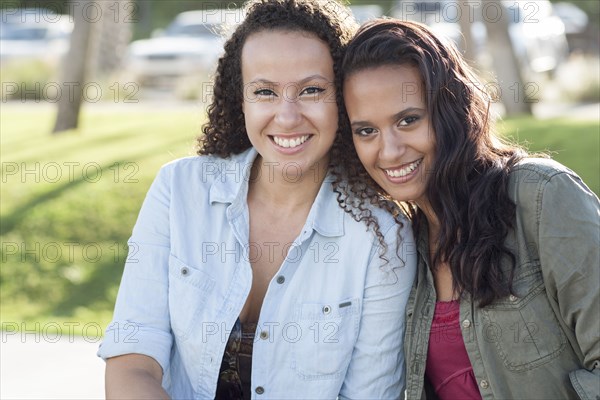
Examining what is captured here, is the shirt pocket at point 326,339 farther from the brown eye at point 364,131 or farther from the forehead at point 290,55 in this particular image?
the forehead at point 290,55

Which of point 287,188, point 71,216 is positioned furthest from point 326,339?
point 71,216

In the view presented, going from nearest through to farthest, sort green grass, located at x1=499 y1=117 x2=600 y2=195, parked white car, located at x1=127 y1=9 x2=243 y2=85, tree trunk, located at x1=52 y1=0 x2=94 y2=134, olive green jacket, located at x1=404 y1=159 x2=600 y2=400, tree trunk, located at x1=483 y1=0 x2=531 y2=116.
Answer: olive green jacket, located at x1=404 y1=159 x2=600 y2=400
green grass, located at x1=499 y1=117 x2=600 y2=195
tree trunk, located at x1=483 y1=0 x2=531 y2=116
tree trunk, located at x1=52 y1=0 x2=94 y2=134
parked white car, located at x1=127 y1=9 x2=243 y2=85

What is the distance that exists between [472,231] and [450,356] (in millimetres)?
440

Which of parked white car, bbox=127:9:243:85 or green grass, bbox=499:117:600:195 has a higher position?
green grass, bbox=499:117:600:195

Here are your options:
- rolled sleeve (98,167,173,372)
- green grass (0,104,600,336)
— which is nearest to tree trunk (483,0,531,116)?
green grass (0,104,600,336)

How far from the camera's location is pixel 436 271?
10.2ft

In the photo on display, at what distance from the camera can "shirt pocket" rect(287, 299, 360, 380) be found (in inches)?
123

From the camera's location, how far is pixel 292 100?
10.3ft

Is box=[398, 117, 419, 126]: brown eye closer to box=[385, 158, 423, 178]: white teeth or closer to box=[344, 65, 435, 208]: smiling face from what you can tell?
box=[344, 65, 435, 208]: smiling face

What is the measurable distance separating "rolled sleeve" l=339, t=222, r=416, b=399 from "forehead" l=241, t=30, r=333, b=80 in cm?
65

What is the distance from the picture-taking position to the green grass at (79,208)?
597 centimetres

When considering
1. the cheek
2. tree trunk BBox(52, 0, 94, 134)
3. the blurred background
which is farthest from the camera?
tree trunk BBox(52, 0, 94, 134)

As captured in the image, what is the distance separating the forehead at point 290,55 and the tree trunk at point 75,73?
626 centimetres

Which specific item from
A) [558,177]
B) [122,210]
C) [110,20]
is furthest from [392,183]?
[110,20]
